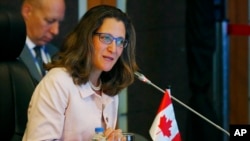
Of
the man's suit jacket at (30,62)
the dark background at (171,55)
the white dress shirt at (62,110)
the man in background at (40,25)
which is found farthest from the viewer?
the dark background at (171,55)

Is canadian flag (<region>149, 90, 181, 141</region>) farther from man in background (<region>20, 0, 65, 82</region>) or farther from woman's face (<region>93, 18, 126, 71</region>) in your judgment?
man in background (<region>20, 0, 65, 82</region>)

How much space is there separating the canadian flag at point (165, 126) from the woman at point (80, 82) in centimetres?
20

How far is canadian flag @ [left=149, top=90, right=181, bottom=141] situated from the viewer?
238 cm

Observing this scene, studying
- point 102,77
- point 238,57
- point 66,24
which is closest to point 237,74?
point 238,57

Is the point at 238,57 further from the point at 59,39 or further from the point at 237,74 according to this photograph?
the point at 59,39

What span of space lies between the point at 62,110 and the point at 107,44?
26 centimetres

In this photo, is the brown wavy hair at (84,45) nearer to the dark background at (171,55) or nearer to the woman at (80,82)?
the woman at (80,82)

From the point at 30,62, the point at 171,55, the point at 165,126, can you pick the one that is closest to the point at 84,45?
the point at 165,126

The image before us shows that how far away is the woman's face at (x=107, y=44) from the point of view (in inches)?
85.5

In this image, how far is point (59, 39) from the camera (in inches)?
138

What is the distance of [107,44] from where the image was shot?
2.17m

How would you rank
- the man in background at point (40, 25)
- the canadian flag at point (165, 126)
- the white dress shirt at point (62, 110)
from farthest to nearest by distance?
1. the man in background at point (40, 25)
2. the canadian flag at point (165, 126)
3. the white dress shirt at point (62, 110)

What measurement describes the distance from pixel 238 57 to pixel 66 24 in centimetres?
128

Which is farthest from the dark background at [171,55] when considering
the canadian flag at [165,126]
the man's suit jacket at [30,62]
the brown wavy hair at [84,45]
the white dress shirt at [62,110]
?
the white dress shirt at [62,110]
